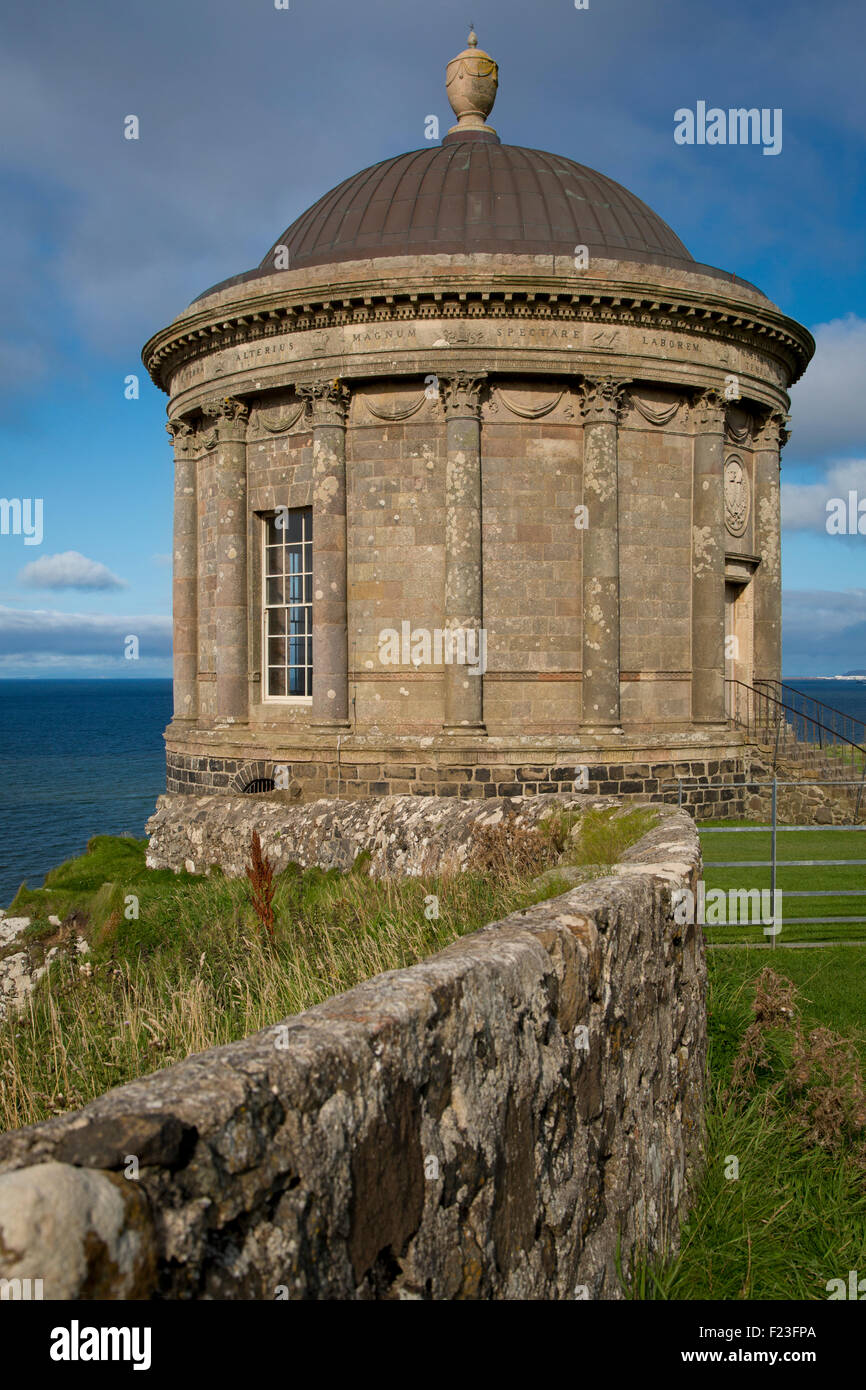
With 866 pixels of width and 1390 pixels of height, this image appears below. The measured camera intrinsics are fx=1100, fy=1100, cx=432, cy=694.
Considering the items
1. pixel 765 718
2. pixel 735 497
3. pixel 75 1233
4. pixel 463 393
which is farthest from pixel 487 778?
pixel 75 1233

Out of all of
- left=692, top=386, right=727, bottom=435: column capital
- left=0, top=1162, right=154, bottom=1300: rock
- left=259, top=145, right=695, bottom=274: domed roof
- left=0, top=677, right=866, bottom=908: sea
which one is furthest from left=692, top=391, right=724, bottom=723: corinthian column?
left=0, top=1162, right=154, bottom=1300: rock

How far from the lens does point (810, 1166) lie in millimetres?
5504

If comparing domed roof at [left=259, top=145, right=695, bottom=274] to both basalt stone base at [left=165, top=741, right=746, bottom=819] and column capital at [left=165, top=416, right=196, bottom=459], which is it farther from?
basalt stone base at [left=165, top=741, right=746, bottom=819]

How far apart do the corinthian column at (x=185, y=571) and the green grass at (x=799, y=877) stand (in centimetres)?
992

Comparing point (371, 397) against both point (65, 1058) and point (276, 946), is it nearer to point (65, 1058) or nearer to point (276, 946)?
point (276, 946)

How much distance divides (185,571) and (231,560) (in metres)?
2.42

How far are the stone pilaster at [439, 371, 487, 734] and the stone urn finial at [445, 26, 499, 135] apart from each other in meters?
8.52

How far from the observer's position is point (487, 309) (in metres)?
16.2

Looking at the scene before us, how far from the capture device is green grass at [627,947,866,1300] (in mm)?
4500

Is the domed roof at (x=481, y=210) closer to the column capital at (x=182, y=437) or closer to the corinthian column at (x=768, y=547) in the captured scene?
the column capital at (x=182, y=437)

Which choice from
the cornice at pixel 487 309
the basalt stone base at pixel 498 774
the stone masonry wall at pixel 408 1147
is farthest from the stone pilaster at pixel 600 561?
the stone masonry wall at pixel 408 1147

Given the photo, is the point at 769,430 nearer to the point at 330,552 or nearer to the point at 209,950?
the point at 330,552
